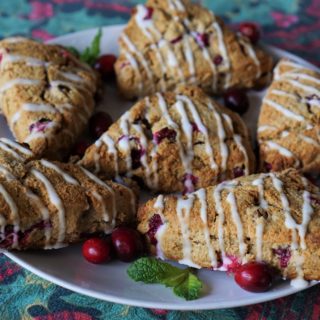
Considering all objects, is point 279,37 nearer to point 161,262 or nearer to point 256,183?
point 256,183

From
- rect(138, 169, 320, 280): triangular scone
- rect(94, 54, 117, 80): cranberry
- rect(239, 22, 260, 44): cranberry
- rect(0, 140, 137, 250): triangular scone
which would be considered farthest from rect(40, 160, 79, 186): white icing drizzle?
rect(239, 22, 260, 44): cranberry

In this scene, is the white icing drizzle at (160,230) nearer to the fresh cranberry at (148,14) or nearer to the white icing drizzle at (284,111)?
the white icing drizzle at (284,111)

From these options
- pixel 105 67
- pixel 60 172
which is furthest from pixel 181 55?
pixel 60 172

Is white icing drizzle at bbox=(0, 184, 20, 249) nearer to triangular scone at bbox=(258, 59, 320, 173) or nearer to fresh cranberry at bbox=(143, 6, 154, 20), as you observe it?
triangular scone at bbox=(258, 59, 320, 173)

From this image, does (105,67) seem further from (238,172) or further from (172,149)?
(238,172)

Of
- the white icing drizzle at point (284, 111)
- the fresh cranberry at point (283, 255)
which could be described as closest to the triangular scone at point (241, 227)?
the fresh cranberry at point (283, 255)

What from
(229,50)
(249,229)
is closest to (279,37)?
(229,50)
